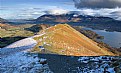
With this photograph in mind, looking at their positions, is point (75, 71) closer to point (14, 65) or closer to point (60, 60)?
point (60, 60)

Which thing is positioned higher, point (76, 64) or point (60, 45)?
point (76, 64)

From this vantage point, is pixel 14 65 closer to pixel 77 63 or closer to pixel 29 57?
pixel 29 57

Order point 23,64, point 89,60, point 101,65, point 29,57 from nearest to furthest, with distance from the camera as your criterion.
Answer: point 101,65
point 89,60
point 23,64
point 29,57

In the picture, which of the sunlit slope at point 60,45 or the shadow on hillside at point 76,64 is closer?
the shadow on hillside at point 76,64

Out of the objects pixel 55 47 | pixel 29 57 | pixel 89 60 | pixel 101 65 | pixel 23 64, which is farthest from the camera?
pixel 55 47

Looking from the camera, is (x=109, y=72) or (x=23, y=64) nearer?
(x=109, y=72)

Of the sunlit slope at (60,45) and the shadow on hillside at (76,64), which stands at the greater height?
the shadow on hillside at (76,64)

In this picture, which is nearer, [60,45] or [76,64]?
[76,64]

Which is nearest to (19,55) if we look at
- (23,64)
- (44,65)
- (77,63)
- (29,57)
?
(29,57)

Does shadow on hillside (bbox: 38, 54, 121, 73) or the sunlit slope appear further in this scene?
the sunlit slope

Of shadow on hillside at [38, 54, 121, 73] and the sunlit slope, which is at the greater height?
shadow on hillside at [38, 54, 121, 73]
